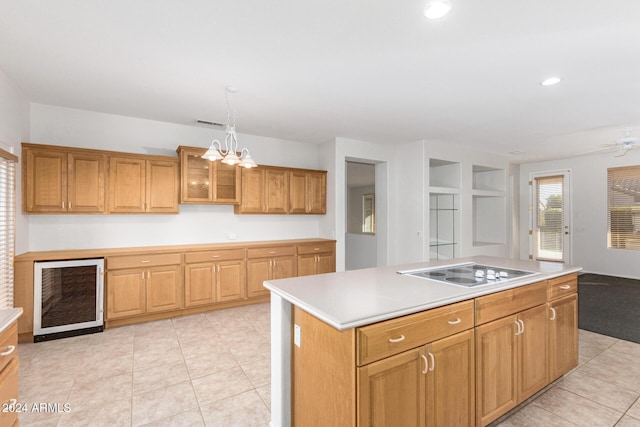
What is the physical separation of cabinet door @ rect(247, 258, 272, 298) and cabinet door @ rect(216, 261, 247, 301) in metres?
0.08

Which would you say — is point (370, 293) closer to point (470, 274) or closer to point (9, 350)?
point (470, 274)

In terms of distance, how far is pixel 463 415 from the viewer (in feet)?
5.69

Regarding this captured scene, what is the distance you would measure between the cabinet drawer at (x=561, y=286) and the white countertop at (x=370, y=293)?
6 cm

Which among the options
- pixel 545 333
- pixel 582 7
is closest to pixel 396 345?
pixel 545 333

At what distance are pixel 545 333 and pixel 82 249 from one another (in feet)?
16.3

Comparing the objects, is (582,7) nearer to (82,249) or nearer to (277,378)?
(277,378)

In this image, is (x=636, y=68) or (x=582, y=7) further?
(x=636, y=68)

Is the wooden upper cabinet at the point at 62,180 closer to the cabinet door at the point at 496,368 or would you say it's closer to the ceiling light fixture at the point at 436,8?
the ceiling light fixture at the point at 436,8

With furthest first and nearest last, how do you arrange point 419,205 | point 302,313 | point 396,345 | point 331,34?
point 419,205, point 331,34, point 302,313, point 396,345

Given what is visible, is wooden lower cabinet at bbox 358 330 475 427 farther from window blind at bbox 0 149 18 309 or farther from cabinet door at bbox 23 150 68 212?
cabinet door at bbox 23 150 68 212

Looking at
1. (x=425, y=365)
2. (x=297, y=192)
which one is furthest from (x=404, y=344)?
(x=297, y=192)

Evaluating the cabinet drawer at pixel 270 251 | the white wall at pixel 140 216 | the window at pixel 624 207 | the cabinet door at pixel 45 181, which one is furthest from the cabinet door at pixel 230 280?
the window at pixel 624 207

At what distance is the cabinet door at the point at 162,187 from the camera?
3941mm

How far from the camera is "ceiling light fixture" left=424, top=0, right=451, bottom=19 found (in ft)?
5.90
